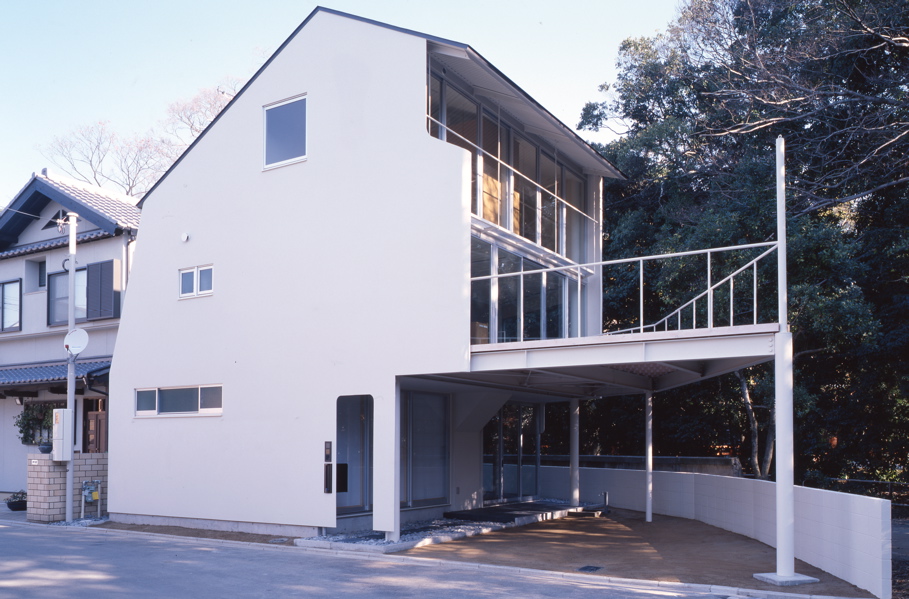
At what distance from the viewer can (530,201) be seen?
16625 mm

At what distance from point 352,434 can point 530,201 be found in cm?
563

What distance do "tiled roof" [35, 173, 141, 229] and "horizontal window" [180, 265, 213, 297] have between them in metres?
3.92

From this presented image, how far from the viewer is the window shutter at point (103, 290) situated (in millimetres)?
19547

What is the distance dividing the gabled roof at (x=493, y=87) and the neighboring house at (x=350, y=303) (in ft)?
0.19

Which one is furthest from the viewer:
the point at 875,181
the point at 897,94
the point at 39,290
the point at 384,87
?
the point at 39,290

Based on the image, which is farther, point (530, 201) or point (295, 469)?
point (530, 201)

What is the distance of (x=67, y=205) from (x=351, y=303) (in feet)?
35.2

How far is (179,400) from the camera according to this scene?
53.3 ft

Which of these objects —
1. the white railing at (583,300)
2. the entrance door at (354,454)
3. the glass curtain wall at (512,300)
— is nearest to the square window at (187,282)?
the entrance door at (354,454)

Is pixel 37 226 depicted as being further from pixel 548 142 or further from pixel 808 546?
pixel 808 546

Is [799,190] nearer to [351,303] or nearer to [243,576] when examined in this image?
[351,303]

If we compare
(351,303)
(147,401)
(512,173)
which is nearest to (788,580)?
(351,303)

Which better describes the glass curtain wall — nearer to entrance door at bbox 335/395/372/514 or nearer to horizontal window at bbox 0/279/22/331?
entrance door at bbox 335/395/372/514

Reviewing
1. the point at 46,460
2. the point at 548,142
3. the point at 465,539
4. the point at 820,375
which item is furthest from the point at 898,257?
the point at 46,460
